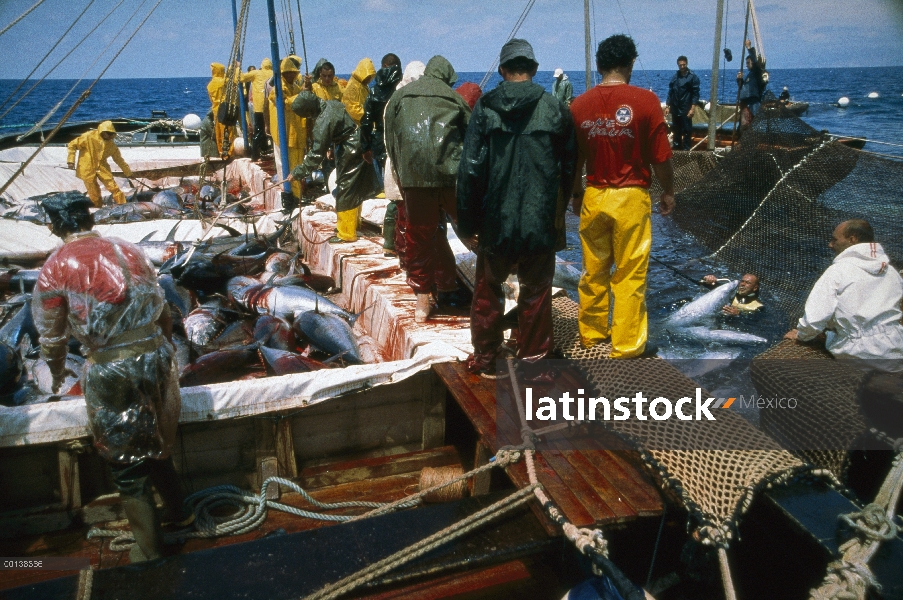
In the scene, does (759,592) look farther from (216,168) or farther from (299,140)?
(216,168)

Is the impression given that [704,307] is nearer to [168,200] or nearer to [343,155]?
[343,155]

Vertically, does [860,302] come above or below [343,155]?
below

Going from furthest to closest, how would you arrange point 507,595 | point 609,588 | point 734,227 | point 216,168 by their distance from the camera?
1. point 216,168
2. point 734,227
3. point 507,595
4. point 609,588

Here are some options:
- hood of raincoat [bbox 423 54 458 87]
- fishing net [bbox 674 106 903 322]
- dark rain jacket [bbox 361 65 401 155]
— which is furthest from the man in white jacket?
dark rain jacket [bbox 361 65 401 155]

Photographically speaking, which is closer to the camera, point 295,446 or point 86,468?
point 86,468

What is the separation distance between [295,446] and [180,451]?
2.61 ft

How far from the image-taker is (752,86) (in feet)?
→ 42.1

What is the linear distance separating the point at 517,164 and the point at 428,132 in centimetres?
120

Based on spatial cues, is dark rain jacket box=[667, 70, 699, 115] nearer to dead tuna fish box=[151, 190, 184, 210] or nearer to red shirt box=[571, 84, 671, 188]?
dead tuna fish box=[151, 190, 184, 210]

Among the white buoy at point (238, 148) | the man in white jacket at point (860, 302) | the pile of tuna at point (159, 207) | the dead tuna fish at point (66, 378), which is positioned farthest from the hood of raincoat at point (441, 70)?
the white buoy at point (238, 148)

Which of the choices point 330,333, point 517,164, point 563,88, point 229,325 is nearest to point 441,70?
point 517,164

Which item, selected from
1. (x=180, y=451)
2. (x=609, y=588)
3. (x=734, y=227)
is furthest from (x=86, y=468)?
(x=734, y=227)

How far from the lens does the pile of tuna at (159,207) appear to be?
10.4m

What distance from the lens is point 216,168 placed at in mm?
15445
